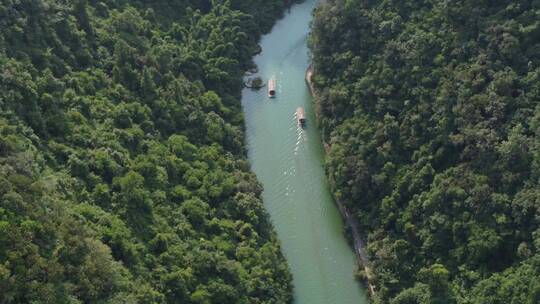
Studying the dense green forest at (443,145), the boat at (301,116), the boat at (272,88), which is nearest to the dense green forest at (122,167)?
the boat at (272,88)

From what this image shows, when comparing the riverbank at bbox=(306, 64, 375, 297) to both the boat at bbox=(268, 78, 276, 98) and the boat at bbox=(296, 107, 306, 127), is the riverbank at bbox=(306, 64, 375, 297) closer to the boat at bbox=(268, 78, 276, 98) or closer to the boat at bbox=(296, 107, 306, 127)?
the boat at bbox=(296, 107, 306, 127)

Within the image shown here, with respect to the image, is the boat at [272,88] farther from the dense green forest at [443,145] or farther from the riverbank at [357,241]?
the riverbank at [357,241]

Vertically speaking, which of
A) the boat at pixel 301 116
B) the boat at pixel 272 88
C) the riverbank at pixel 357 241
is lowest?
the riverbank at pixel 357 241

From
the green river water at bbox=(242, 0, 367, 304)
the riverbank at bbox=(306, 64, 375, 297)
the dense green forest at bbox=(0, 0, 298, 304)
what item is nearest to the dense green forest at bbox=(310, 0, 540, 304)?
the riverbank at bbox=(306, 64, 375, 297)

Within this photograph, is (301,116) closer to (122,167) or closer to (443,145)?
(443,145)

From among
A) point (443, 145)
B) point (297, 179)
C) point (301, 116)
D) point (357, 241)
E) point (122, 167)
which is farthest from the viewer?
point (301, 116)

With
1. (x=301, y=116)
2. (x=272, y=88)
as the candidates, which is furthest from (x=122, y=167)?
(x=272, y=88)
